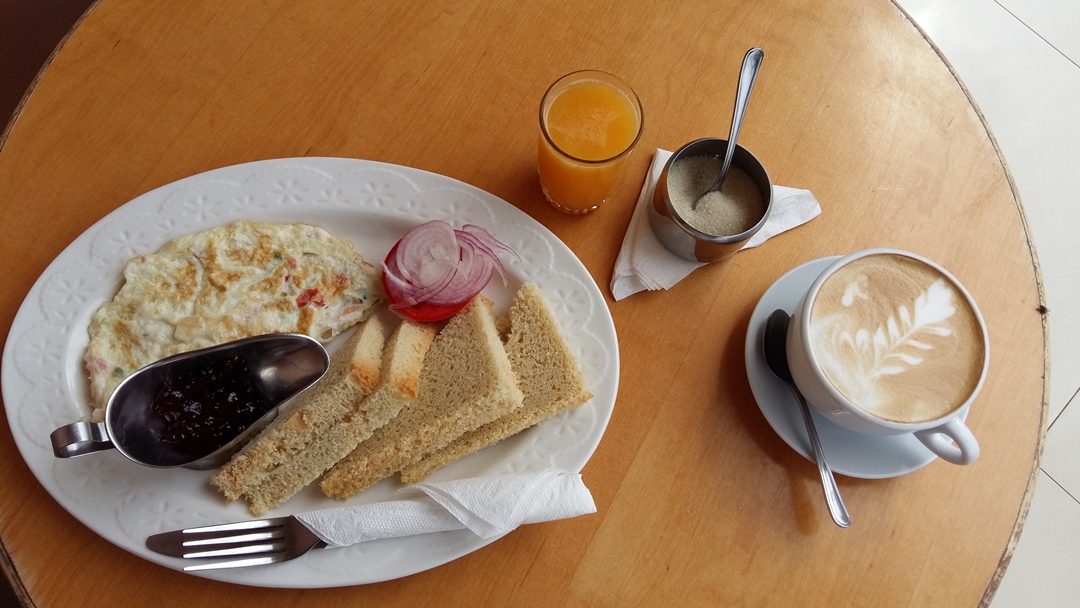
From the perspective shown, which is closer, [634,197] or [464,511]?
[464,511]

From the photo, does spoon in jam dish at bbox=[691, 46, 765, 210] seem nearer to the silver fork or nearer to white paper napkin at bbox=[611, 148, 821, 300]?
white paper napkin at bbox=[611, 148, 821, 300]

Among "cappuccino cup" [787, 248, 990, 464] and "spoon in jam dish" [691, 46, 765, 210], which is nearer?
"cappuccino cup" [787, 248, 990, 464]

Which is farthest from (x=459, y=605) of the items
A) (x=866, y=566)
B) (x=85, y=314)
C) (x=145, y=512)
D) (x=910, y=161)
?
(x=910, y=161)

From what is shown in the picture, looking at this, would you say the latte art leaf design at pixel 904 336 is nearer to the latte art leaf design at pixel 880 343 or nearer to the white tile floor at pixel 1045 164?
the latte art leaf design at pixel 880 343

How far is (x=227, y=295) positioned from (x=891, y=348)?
1.58m

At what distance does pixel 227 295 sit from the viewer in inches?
67.2

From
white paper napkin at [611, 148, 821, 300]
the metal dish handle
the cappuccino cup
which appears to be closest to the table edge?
the cappuccino cup

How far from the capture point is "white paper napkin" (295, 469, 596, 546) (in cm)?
148

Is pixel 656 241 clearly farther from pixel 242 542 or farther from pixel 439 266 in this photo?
pixel 242 542

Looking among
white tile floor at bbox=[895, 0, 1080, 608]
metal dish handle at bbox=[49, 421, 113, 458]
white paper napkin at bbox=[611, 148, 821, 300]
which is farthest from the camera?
→ white tile floor at bbox=[895, 0, 1080, 608]

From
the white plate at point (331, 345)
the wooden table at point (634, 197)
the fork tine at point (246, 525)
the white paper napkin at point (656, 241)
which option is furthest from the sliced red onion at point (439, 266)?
the fork tine at point (246, 525)

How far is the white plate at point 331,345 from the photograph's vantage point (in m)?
1.50

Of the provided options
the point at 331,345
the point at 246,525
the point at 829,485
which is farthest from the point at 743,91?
the point at 246,525

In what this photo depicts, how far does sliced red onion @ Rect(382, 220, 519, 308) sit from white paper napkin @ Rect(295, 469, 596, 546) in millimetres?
453
